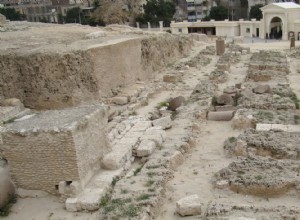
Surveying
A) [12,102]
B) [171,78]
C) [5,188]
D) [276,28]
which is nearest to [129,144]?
[5,188]

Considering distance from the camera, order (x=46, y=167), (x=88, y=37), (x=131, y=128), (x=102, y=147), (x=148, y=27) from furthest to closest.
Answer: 1. (x=148, y=27)
2. (x=88, y=37)
3. (x=131, y=128)
4. (x=102, y=147)
5. (x=46, y=167)

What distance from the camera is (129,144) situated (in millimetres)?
9672

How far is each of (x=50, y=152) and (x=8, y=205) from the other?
1.32 metres

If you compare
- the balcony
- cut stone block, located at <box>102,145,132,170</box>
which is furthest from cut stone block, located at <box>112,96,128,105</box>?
the balcony

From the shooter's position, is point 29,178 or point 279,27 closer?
point 29,178

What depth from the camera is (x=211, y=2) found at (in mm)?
57094

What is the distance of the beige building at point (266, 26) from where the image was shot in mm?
37594

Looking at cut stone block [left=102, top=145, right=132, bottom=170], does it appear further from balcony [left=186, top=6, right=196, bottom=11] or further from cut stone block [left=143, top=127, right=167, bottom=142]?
balcony [left=186, top=6, right=196, bottom=11]

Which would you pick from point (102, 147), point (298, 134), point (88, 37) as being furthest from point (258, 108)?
point (88, 37)

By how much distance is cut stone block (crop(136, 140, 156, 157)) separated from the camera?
932 centimetres

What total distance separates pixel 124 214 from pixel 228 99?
7.42m

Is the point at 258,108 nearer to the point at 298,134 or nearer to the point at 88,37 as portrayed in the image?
the point at 298,134

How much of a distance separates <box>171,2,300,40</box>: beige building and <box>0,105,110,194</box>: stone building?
1210 inches

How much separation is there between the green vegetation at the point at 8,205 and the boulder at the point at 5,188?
43 millimetres
